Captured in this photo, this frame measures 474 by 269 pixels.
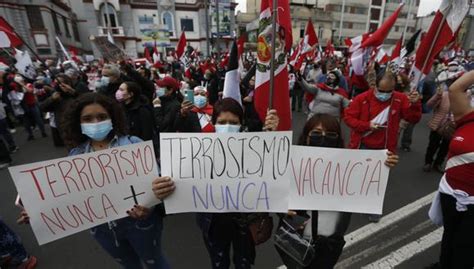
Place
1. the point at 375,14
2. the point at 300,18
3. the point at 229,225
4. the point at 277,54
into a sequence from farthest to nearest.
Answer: the point at 375,14 → the point at 300,18 → the point at 277,54 → the point at 229,225

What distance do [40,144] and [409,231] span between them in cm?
829

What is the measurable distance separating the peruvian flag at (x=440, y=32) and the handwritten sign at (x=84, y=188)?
9.62 feet

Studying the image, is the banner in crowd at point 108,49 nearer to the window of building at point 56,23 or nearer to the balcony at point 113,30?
the window of building at point 56,23

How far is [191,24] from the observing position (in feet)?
130

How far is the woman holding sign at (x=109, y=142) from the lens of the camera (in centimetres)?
174

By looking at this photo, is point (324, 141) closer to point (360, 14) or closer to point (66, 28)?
point (66, 28)

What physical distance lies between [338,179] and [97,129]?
5.39 ft

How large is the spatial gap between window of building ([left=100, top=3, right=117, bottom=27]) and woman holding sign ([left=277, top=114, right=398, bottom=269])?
4210 cm

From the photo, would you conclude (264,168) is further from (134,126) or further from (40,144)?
(40,144)

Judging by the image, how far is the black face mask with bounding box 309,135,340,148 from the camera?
1.63m

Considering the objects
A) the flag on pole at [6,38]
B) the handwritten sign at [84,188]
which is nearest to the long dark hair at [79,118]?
the handwritten sign at [84,188]

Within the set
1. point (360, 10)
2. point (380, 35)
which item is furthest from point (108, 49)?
point (360, 10)

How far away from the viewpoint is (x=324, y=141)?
1639mm

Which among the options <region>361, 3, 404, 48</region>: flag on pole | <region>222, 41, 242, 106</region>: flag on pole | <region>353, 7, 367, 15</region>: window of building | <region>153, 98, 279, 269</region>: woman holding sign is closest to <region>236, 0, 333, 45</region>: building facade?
<region>353, 7, 367, 15</region>: window of building
